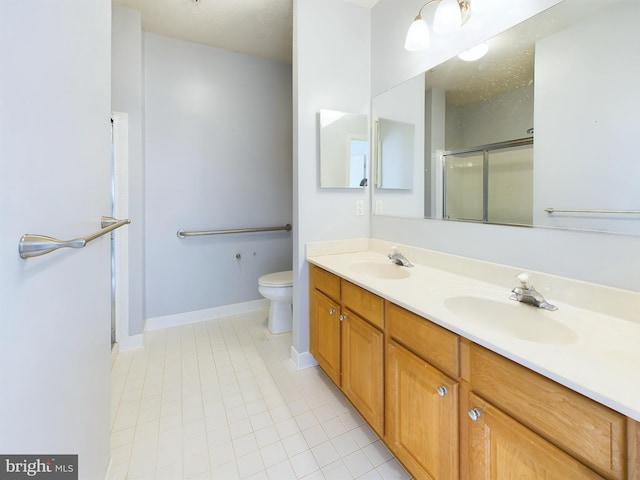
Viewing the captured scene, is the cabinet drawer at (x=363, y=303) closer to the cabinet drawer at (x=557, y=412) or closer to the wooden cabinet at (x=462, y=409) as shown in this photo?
the wooden cabinet at (x=462, y=409)

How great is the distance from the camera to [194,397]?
1724 mm

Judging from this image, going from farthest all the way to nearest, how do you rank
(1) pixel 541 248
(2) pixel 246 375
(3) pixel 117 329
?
1. (3) pixel 117 329
2. (2) pixel 246 375
3. (1) pixel 541 248

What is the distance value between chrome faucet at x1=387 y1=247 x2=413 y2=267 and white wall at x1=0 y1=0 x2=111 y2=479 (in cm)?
141

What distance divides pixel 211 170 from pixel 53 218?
2267mm

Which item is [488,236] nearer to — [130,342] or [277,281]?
[277,281]

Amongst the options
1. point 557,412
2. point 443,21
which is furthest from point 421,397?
point 443,21

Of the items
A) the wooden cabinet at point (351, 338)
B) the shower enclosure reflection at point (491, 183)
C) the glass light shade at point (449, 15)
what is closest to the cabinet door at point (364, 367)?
the wooden cabinet at point (351, 338)

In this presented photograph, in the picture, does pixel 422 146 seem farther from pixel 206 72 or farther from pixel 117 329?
pixel 117 329

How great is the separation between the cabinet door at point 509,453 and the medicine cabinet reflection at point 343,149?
4.89 feet

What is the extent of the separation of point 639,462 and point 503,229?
0.93 m

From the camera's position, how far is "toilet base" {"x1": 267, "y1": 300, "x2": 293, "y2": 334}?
2.55m

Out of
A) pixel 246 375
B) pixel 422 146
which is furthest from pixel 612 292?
pixel 246 375

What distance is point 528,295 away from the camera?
108 cm

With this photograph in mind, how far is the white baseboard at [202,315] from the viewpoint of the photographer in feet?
8.66
